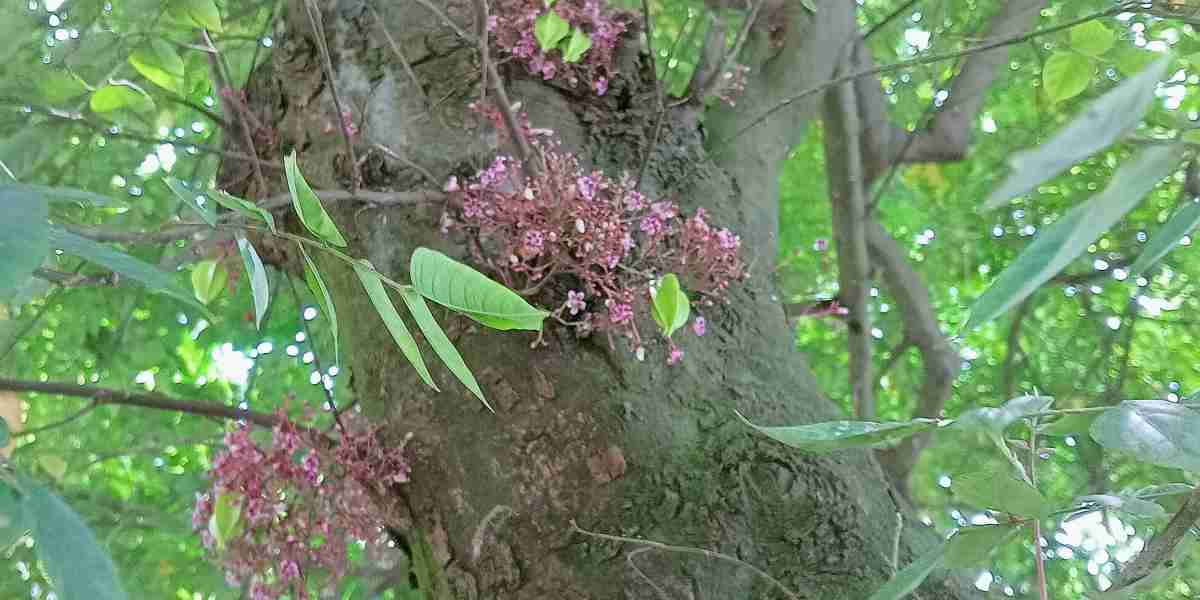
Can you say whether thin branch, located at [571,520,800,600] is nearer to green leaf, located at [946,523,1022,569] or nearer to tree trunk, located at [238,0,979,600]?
tree trunk, located at [238,0,979,600]

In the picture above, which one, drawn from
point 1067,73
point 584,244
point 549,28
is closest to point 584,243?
point 584,244

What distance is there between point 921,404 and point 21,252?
2.00 metres

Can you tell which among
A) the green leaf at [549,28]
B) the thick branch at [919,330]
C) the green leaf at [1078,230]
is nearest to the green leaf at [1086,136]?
the green leaf at [1078,230]

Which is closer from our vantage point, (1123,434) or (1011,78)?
(1123,434)

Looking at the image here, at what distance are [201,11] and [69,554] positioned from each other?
684mm

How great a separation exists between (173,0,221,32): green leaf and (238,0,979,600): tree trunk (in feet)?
1.09

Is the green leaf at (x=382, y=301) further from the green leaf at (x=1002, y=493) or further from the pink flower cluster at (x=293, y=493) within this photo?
the pink flower cluster at (x=293, y=493)

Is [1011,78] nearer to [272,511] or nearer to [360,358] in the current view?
[360,358]

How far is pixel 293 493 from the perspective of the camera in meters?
1.15

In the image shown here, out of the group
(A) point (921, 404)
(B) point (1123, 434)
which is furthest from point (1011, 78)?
(B) point (1123, 434)

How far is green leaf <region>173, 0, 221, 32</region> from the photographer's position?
3.07 feet

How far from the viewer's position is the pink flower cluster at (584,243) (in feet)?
3.46

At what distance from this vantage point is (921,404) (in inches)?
84.7

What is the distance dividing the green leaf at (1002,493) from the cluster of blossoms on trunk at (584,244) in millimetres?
549
